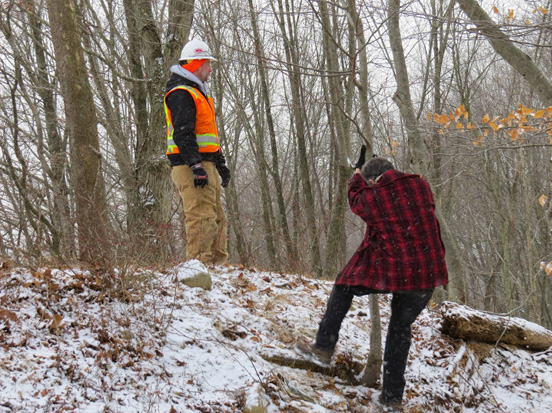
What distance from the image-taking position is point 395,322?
3.29 metres

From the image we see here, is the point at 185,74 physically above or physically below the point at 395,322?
above

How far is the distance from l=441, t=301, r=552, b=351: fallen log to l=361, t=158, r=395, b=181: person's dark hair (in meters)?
2.28

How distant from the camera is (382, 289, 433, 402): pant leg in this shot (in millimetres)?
3229

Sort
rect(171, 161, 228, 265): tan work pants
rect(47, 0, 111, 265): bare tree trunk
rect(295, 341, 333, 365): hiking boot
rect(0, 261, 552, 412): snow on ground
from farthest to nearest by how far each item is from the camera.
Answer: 1. rect(171, 161, 228, 265): tan work pants
2. rect(47, 0, 111, 265): bare tree trunk
3. rect(295, 341, 333, 365): hiking boot
4. rect(0, 261, 552, 412): snow on ground

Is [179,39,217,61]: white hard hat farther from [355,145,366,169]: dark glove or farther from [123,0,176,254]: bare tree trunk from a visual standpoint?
[123,0,176,254]: bare tree trunk

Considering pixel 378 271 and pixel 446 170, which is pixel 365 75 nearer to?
pixel 378 271

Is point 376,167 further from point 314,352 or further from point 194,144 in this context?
point 194,144

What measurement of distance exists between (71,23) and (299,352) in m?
4.02

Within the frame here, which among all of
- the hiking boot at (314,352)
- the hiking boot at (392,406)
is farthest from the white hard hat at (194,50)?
the hiking boot at (392,406)

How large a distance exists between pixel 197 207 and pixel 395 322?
256cm

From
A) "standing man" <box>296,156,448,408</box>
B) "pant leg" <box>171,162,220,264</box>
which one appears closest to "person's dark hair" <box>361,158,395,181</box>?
"standing man" <box>296,156,448,408</box>

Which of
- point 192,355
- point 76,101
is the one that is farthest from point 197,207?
point 192,355

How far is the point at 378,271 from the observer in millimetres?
3143

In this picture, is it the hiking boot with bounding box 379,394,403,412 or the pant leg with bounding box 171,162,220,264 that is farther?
the pant leg with bounding box 171,162,220,264
